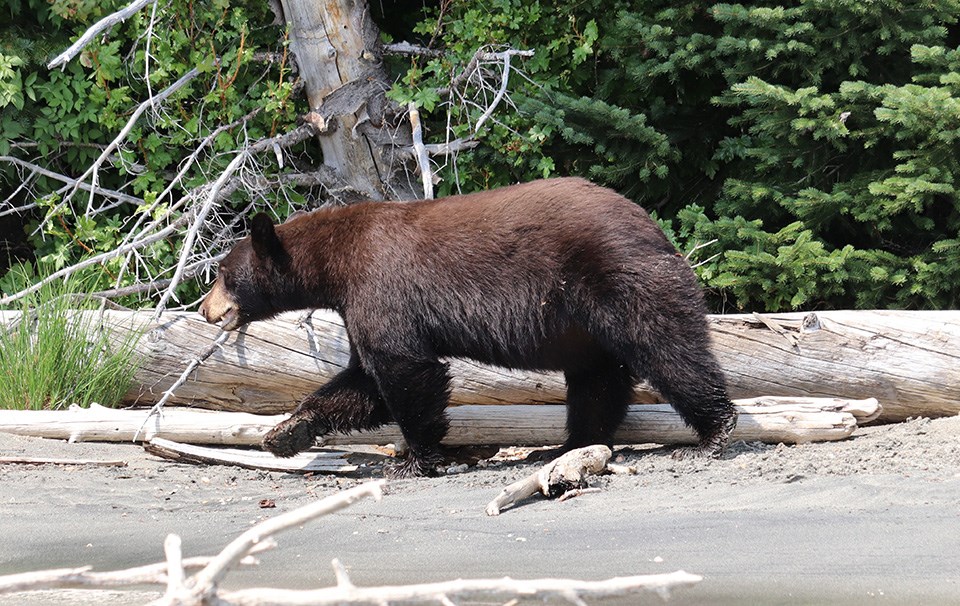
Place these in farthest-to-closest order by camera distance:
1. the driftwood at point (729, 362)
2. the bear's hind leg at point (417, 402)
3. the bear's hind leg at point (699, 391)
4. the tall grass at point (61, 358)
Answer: the tall grass at point (61, 358) < the driftwood at point (729, 362) < the bear's hind leg at point (417, 402) < the bear's hind leg at point (699, 391)

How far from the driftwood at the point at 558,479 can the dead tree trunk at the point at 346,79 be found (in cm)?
419

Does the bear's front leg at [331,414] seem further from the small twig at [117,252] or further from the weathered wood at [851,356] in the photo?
the small twig at [117,252]

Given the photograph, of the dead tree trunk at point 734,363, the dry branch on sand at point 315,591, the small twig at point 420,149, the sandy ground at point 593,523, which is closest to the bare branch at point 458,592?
the dry branch on sand at point 315,591

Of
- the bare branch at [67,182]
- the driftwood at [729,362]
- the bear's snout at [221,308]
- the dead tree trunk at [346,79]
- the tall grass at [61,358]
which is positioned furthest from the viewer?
the bare branch at [67,182]

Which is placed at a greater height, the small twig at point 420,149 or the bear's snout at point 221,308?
the small twig at point 420,149

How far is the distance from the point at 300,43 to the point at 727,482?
18.1 feet

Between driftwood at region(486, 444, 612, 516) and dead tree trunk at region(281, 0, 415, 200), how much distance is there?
4186 mm

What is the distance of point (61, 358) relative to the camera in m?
7.42

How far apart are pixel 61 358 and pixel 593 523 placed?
4327 mm

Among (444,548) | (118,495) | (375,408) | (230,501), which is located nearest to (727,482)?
(444,548)

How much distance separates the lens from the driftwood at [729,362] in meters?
6.77

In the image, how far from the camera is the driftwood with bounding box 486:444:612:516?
17.3ft

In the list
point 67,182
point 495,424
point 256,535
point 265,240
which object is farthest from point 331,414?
point 67,182

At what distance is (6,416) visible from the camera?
7.00m
